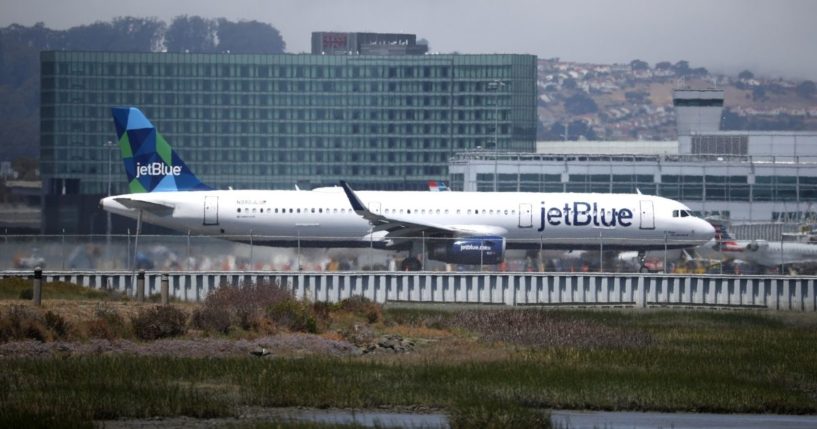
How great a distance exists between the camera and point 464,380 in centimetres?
3203

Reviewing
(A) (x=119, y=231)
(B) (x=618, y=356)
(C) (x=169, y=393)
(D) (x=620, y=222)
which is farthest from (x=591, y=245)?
(A) (x=119, y=231)

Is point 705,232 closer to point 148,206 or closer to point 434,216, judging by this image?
point 434,216

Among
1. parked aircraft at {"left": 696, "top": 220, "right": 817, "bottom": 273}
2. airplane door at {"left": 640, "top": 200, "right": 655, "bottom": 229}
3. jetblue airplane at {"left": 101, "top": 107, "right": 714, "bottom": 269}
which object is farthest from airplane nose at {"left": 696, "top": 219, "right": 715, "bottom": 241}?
parked aircraft at {"left": 696, "top": 220, "right": 817, "bottom": 273}

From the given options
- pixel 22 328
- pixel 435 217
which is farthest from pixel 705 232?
pixel 22 328

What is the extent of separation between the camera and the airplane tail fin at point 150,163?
72.6 meters

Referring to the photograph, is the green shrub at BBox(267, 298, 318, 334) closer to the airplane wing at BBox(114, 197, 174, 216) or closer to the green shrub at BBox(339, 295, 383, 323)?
the green shrub at BBox(339, 295, 383, 323)

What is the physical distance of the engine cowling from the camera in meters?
63.5

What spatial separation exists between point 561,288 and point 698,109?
96444mm

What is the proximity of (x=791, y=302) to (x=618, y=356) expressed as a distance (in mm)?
23297

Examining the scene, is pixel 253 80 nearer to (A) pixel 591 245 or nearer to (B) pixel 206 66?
(B) pixel 206 66

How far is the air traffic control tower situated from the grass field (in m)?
110

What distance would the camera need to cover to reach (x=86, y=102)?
13788 cm

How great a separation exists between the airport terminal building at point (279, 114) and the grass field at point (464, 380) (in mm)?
98335

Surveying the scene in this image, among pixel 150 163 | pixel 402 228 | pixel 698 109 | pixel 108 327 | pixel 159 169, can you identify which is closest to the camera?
pixel 108 327
